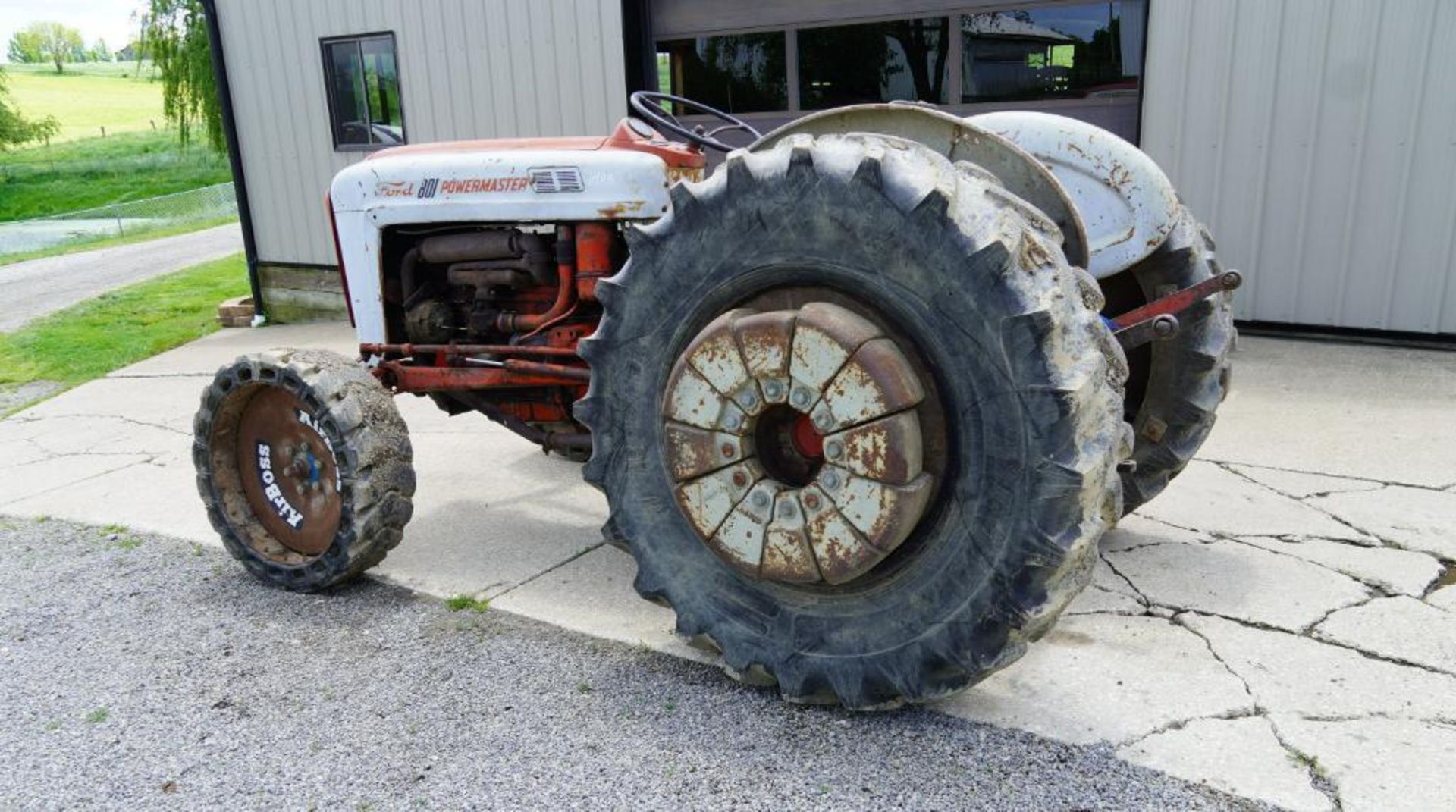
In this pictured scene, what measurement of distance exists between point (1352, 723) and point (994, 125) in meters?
2.09

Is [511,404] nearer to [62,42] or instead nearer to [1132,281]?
[1132,281]

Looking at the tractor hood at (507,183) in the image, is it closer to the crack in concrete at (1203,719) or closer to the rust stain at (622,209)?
the rust stain at (622,209)

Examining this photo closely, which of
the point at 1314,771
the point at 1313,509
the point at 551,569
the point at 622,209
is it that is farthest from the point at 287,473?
the point at 1313,509

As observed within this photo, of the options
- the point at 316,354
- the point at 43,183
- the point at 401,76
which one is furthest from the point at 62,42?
the point at 316,354

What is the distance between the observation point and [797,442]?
270 centimetres

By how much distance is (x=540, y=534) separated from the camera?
425cm

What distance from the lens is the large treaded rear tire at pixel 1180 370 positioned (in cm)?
345

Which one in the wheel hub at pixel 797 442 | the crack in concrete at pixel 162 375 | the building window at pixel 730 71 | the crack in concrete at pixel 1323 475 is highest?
the building window at pixel 730 71

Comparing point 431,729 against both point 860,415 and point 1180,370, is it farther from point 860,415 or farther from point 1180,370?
point 1180,370

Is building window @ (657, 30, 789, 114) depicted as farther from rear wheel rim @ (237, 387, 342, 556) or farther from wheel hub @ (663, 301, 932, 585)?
wheel hub @ (663, 301, 932, 585)

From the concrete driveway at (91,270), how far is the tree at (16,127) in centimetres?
3304

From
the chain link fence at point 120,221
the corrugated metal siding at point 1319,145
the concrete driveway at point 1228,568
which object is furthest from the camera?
the chain link fence at point 120,221

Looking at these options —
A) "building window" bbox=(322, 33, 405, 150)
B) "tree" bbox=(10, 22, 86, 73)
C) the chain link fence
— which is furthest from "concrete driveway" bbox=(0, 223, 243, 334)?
"tree" bbox=(10, 22, 86, 73)

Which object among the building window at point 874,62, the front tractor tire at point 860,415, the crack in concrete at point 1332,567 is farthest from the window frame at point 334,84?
the crack in concrete at point 1332,567
